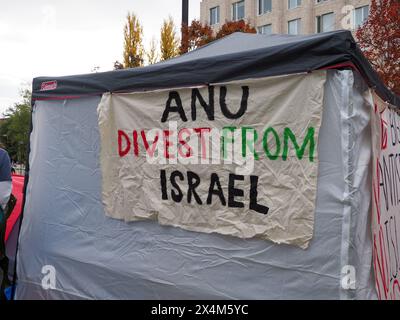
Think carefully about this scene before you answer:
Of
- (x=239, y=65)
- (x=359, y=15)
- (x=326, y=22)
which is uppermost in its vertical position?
(x=326, y=22)

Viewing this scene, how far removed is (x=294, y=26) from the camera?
29.1 m

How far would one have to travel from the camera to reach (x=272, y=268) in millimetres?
2988

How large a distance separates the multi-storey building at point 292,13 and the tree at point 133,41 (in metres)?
4.31

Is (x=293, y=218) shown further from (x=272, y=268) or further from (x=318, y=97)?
(x=318, y=97)

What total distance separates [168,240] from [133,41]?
77.8 feet

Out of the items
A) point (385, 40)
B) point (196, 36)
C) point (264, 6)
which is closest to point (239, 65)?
point (385, 40)

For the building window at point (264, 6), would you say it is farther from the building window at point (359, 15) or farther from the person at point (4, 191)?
the person at point (4, 191)

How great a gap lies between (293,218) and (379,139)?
2.95 ft

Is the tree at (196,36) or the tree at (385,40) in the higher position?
the tree at (196,36)

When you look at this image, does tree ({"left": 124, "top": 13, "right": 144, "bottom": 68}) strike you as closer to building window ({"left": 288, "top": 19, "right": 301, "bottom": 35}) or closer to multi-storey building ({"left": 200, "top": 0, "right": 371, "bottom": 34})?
multi-storey building ({"left": 200, "top": 0, "right": 371, "bottom": 34})

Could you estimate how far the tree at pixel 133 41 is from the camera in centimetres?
2472

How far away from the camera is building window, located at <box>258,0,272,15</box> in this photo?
30600mm

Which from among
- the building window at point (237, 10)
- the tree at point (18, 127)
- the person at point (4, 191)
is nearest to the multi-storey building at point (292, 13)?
the building window at point (237, 10)

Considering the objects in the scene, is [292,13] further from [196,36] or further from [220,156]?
[220,156]
